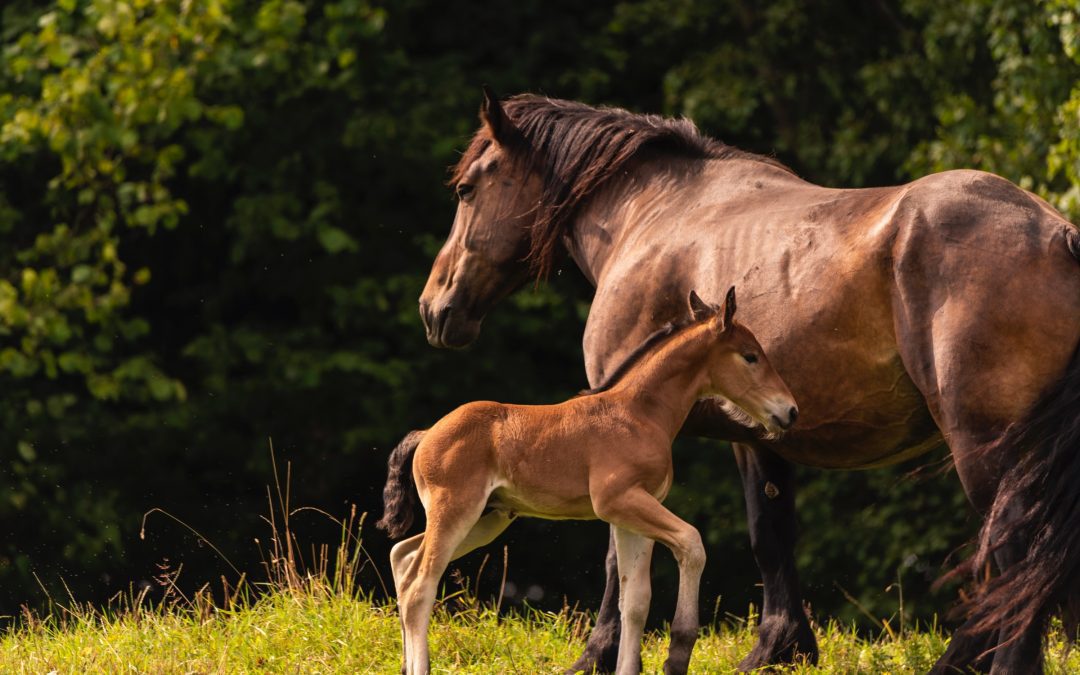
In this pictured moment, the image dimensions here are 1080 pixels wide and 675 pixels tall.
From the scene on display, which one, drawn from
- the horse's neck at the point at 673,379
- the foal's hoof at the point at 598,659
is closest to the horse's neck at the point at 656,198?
the horse's neck at the point at 673,379

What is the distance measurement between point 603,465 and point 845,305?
3.35 feet

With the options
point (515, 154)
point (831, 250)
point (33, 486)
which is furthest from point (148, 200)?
point (831, 250)

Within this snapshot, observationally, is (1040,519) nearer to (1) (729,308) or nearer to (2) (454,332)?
(1) (729,308)

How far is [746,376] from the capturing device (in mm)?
4934

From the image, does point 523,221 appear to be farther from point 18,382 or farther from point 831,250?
point 18,382

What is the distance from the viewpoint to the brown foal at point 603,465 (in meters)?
4.67

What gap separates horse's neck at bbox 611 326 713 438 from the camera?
4.94 meters

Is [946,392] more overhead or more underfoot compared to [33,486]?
more overhead

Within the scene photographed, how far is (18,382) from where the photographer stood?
41.6 feet

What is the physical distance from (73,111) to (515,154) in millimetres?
6637

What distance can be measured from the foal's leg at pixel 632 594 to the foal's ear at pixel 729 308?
2.38 ft

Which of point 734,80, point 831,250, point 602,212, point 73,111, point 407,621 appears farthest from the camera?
point 734,80

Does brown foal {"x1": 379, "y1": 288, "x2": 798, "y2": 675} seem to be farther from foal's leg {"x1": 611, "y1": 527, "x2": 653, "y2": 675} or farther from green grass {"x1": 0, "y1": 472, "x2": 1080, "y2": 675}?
green grass {"x1": 0, "y1": 472, "x2": 1080, "y2": 675}

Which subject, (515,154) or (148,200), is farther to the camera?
(148,200)
